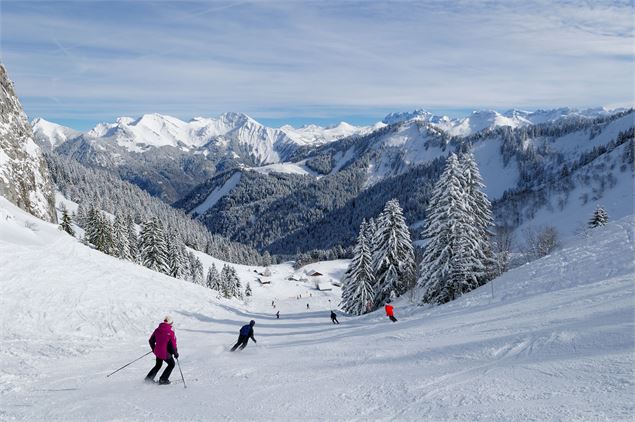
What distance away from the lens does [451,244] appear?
2956 cm

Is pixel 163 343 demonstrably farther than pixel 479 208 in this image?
No

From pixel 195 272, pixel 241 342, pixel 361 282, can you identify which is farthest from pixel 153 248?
pixel 241 342

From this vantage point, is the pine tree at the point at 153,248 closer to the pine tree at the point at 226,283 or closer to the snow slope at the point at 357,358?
the pine tree at the point at 226,283

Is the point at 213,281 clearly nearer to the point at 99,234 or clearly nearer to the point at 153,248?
the point at 153,248

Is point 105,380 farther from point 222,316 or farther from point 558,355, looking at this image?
point 222,316

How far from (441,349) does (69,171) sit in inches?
7663

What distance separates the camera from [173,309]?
79.6ft

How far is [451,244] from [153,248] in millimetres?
39368

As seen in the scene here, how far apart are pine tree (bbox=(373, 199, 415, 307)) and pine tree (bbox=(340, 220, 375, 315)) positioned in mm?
1354

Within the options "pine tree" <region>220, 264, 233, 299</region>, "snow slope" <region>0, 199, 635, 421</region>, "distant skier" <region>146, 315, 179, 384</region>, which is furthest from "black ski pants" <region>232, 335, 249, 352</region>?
"pine tree" <region>220, 264, 233, 299</region>

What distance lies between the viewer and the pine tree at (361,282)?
38997 mm

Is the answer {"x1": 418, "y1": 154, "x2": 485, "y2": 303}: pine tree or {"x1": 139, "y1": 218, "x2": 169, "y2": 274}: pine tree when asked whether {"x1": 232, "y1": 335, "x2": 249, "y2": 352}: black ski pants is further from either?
{"x1": 139, "y1": 218, "x2": 169, "y2": 274}: pine tree

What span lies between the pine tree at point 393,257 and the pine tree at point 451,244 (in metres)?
6.04

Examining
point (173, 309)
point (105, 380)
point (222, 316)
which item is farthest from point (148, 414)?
point (222, 316)
